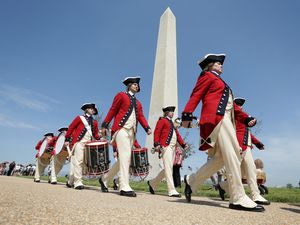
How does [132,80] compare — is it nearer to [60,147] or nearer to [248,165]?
[248,165]

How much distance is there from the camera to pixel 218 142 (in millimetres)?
3703

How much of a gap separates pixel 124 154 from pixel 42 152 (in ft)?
19.7

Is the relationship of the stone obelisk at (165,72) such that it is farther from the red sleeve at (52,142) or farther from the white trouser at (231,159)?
the white trouser at (231,159)

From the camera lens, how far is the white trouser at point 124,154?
16.7 feet

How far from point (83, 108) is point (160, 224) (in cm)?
597

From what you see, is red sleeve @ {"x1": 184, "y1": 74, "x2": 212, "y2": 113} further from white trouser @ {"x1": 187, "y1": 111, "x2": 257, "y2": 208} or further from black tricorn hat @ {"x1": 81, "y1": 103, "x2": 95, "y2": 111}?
black tricorn hat @ {"x1": 81, "y1": 103, "x2": 95, "y2": 111}

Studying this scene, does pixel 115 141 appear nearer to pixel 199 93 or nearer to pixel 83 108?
pixel 199 93

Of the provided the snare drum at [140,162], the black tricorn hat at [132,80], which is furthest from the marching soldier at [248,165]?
the snare drum at [140,162]

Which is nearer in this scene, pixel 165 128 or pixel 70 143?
pixel 165 128

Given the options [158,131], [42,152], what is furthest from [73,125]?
[42,152]

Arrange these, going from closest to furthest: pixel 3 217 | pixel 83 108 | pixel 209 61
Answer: pixel 3 217
pixel 209 61
pixel 83 108

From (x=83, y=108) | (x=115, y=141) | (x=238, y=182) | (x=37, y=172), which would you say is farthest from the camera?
(x=37, y=172)

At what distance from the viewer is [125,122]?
212 inches

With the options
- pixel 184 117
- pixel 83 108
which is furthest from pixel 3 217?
pixel 83 108
